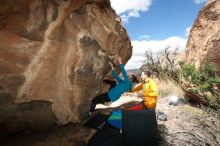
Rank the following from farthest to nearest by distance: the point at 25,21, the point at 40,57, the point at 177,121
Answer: the point at 177,121
the point at 40,57
the point at 25,21

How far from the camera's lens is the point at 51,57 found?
5.62 m

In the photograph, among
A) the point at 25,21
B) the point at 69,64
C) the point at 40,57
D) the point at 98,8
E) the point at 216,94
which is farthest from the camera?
the point at 216,94

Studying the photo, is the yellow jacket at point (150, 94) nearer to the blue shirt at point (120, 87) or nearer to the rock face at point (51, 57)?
the blue shirt at point (120, 87)

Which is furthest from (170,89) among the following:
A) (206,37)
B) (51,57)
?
(51,57)

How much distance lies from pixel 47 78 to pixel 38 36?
91 centimetres

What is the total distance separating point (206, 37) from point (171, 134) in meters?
4.22

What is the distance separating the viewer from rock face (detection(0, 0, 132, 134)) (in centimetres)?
516

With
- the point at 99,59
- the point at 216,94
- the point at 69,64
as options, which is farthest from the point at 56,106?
the point at 216,94

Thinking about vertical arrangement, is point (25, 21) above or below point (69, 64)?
above

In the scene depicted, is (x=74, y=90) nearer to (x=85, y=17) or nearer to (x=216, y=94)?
(x=85, y=17)

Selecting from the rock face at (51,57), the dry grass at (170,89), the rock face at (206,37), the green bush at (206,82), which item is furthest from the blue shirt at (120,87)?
the dry grass at (170,89)

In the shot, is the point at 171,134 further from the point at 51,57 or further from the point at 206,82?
the point at 51,57

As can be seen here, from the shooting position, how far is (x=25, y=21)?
5.12 m

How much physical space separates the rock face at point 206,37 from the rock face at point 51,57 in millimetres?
3655
